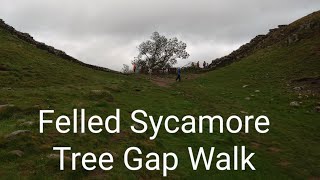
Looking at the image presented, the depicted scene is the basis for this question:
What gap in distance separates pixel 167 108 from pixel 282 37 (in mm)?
50472

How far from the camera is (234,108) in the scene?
3791cm

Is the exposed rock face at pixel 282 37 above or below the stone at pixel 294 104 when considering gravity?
above

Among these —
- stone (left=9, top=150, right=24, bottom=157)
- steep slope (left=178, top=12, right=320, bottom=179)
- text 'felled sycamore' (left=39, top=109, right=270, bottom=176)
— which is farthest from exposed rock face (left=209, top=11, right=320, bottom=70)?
stone (left=9, top=150, right=24, bottom=157)

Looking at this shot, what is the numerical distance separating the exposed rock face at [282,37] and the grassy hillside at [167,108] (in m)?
5.68

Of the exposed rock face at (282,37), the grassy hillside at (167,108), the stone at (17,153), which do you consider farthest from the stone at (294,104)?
the exposed rock face at (282,37)

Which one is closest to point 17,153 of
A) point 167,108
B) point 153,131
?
point 153,131

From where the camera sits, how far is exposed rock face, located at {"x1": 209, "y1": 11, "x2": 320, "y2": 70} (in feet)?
230

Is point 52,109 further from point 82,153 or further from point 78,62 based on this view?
point 78,62

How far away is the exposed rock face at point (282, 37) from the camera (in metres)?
70.0

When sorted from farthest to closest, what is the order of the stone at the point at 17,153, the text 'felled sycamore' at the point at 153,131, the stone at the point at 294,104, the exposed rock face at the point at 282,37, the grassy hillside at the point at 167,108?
the exposed rock face at the point at 282,37, the stone at the point at 294,104, the grassy hillside at the point at 167,108, the text 'felled sycamore' at the point at 153,131, the stone at the point at 17,153

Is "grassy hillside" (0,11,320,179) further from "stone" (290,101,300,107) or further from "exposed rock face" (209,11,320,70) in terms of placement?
"exposed rock face" (209,11,320,70)

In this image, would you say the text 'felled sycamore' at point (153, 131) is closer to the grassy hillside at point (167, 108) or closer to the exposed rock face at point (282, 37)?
the grassy hillside at point (167, 108)

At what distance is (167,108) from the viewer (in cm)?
3397

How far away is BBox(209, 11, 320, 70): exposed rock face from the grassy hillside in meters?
5.68
